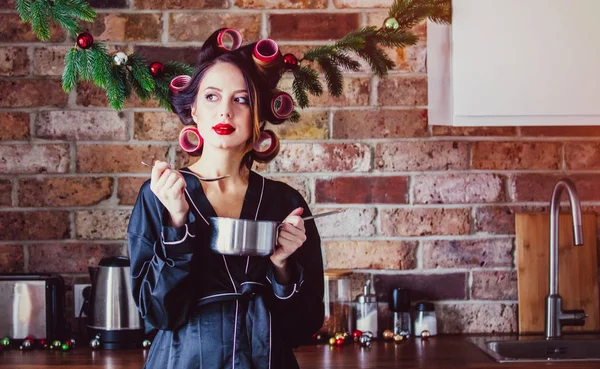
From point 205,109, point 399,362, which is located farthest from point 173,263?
point 399,362

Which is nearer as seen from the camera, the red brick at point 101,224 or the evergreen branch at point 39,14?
the evergreen branch at point 39,14

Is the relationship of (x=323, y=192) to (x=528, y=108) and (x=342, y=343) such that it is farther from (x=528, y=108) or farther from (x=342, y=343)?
(x=528, y=108)

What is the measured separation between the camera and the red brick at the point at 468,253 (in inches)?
88.5

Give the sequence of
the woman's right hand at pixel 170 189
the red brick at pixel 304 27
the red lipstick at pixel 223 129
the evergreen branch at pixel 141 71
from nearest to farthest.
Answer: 1. the woman's right hand at pixel 170 189
2. the red lipstick at pixel 223 129
3. the evergreen branch at pixel 141 71
4. the red brick at pixel 304 27

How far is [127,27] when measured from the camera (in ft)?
7.23

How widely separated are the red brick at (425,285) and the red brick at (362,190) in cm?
21

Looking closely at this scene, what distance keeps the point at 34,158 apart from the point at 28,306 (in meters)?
0.41

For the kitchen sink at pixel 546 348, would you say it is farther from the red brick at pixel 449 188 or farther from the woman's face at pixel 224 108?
the woman's face at pixel 224 108

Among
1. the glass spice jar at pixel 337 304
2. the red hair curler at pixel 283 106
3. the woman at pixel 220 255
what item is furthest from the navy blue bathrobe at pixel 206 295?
the glass spice jar at pixel 337 304

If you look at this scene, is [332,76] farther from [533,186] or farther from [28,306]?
[28,306]

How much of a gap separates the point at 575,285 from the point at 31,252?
1506 millimetres

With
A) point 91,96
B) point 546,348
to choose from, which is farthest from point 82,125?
point 546,348

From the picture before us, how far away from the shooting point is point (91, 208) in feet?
7.22

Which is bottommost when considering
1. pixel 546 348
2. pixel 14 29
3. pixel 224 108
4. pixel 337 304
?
pixel 546 348
